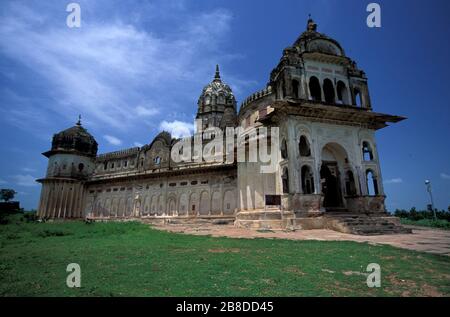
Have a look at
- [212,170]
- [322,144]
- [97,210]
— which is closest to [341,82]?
[322,144]

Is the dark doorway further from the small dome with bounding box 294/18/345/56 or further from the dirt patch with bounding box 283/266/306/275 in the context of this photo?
the dirt patch with bounding box 283/266/306/275

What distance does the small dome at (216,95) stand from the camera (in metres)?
40.8

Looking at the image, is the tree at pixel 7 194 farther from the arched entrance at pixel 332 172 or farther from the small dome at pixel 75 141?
the arched entrance at pixel 332 172

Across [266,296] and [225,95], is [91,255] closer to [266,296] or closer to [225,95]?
[266,296]

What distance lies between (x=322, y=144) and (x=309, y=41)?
25.6ft

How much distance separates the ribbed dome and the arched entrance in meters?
33.0

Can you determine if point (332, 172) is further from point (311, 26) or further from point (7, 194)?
point (7, 194)

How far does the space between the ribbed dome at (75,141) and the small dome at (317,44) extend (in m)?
32.1

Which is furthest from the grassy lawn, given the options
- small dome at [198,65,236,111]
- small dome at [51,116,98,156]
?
small dome at [198,65,236,111]

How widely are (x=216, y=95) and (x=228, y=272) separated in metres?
37.9

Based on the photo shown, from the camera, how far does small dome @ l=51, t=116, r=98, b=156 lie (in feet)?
117

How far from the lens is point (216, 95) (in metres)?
41.0

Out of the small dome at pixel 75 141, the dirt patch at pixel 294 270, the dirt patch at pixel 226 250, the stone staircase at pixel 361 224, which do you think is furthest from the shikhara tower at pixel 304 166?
the small dome at pixel 75 141

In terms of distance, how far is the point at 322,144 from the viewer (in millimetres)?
16172
